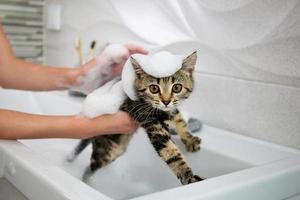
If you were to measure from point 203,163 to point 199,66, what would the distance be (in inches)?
11.4

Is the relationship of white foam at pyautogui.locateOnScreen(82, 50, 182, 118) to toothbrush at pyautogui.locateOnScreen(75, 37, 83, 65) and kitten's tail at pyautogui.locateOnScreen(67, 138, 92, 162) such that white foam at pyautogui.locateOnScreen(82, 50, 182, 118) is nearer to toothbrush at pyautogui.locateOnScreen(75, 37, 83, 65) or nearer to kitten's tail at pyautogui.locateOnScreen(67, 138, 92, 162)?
kitten's tail at pyautogui.locateOnScreen(67, 138, 92, 162)

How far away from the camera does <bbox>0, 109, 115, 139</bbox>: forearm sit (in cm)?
75

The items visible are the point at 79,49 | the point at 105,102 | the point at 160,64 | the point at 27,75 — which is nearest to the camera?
the point at 160,64

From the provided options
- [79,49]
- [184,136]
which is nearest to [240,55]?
[184,136]

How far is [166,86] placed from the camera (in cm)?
69

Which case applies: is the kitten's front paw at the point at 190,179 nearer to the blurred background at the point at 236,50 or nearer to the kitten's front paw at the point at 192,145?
the kitten's front paw at the point at 192,145

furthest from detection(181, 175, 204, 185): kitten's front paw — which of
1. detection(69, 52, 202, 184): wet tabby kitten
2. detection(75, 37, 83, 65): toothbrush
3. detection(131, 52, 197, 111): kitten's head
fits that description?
detection(75, 37, 83, 65): toothbrush

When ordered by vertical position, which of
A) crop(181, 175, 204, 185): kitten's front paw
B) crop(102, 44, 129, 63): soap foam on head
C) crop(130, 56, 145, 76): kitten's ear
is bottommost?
crop(181, 175, 204, 185): kitten's front paw

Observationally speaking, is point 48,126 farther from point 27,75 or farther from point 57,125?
point 27,75

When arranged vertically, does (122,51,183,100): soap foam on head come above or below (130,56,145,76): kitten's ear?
above

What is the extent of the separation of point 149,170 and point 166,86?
311mm

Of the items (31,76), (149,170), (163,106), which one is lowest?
(149,170)

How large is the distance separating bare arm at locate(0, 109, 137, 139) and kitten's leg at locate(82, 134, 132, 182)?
6 cm

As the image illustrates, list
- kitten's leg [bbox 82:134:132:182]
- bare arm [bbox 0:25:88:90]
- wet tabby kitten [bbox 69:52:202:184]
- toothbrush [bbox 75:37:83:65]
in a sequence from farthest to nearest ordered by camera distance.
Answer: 1. toothbrush [bbox 75:37:83:65]
2. bare arm [bbox 0:25:88:90]
3. kitten's leg [bbox 82:134:132:182]
4. wet tabby kitten [bbox 69:52:202:184]
